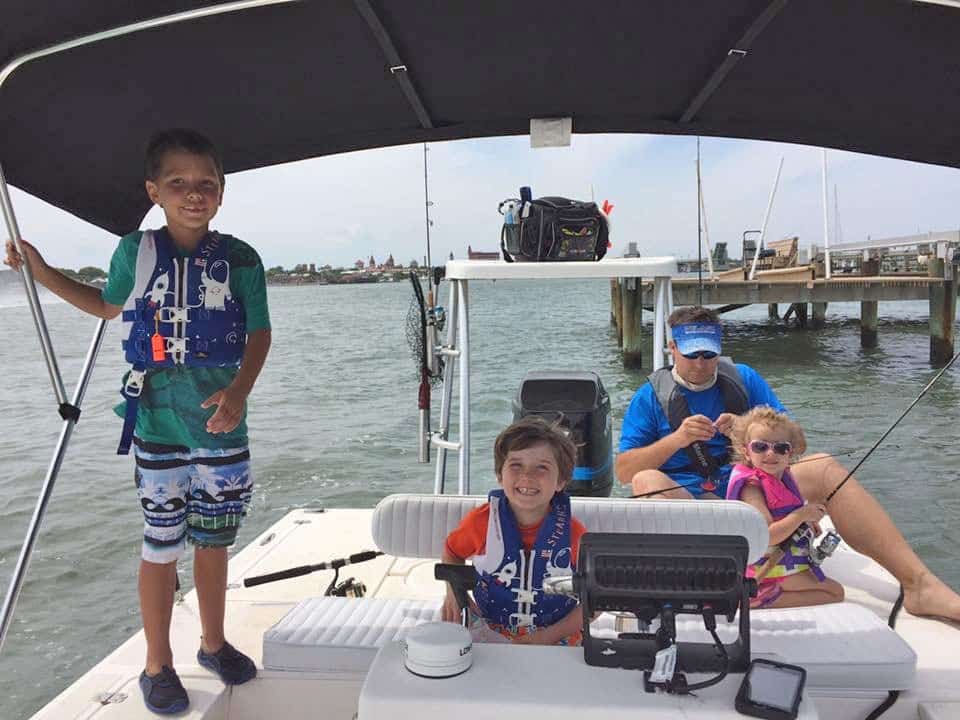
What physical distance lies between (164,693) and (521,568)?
3.10 ft

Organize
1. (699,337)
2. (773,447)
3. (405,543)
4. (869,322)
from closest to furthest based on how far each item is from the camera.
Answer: (405,543)
(773,447)
(699,337)
(869,322)

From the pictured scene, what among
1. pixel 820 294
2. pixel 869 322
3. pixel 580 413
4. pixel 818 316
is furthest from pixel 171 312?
pixel 818 316

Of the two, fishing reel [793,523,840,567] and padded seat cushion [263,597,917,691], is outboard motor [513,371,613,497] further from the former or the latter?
padded seat cushion [263,597,917,691]

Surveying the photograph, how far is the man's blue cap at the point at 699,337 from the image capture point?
2.83 m

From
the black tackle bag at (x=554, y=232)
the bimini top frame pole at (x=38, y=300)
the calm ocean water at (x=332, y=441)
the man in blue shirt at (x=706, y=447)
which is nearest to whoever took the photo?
the bimini top frame pole at (x=38, y=300)

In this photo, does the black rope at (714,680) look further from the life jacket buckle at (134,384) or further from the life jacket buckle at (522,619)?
the life jacket buckle at (134,384)

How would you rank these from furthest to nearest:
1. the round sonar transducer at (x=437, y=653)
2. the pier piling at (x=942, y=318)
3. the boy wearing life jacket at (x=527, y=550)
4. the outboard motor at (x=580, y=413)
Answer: the pier piling at (x=942, y=318)
the outboard motor at (x=580, y=413)
the boy wearing life jacket at (x=527, y=550)
the round sonar transducer at (x=437, y=653)

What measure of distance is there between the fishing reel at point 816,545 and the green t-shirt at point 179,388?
1841 mm

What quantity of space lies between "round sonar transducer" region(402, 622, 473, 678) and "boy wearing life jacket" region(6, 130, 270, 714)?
0.84 metres

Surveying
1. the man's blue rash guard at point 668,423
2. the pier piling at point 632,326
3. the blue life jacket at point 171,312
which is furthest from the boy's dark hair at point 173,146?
the pier piling at point 632,326

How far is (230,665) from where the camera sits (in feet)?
6.55

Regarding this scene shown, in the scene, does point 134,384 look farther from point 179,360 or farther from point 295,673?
point 295,673

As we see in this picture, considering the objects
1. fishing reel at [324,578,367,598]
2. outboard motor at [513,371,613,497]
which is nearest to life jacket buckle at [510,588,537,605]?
fishing reel at [324,578,367,598]

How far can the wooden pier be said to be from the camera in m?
17.8
